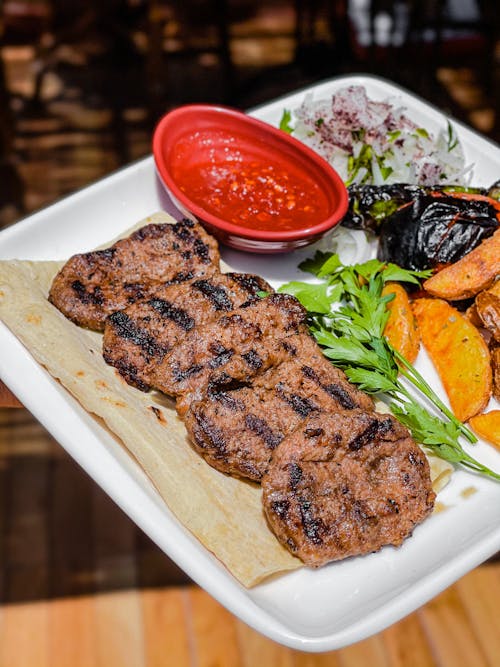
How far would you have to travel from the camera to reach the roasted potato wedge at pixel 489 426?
2797mm

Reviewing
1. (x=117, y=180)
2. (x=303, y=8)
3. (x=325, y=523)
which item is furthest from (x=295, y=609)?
(x=303, y=8)

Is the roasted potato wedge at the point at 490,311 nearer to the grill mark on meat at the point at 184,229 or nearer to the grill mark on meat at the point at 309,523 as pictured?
the grill mark on meat at the point at 309,523

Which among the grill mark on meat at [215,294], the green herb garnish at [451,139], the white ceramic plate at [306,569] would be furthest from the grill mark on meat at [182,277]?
the green herb garnish at [451,139]

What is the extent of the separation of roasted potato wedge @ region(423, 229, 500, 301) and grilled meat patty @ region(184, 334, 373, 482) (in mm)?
647

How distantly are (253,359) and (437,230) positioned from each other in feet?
3.48

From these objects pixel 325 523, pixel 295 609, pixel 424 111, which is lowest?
pixel 295 609

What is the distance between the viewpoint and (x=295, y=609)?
2.38m

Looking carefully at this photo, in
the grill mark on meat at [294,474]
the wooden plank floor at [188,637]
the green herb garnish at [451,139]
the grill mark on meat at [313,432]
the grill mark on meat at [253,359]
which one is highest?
the green herb garnish at [451,139]

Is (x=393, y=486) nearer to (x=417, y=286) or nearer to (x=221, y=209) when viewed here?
(x=417, y=286)

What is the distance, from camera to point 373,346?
2.89 metres

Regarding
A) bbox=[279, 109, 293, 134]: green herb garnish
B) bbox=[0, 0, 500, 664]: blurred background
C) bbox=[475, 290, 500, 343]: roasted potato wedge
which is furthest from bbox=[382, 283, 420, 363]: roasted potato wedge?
bbox=[0, 0, 500, 664]: blurred background

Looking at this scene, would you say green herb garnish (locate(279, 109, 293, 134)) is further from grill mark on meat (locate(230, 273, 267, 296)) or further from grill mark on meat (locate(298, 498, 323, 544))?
grill mark on meat (locate(298, 498, 323, 544))

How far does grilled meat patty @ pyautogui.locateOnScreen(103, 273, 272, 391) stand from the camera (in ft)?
9.29

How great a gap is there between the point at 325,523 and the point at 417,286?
1255 mm
